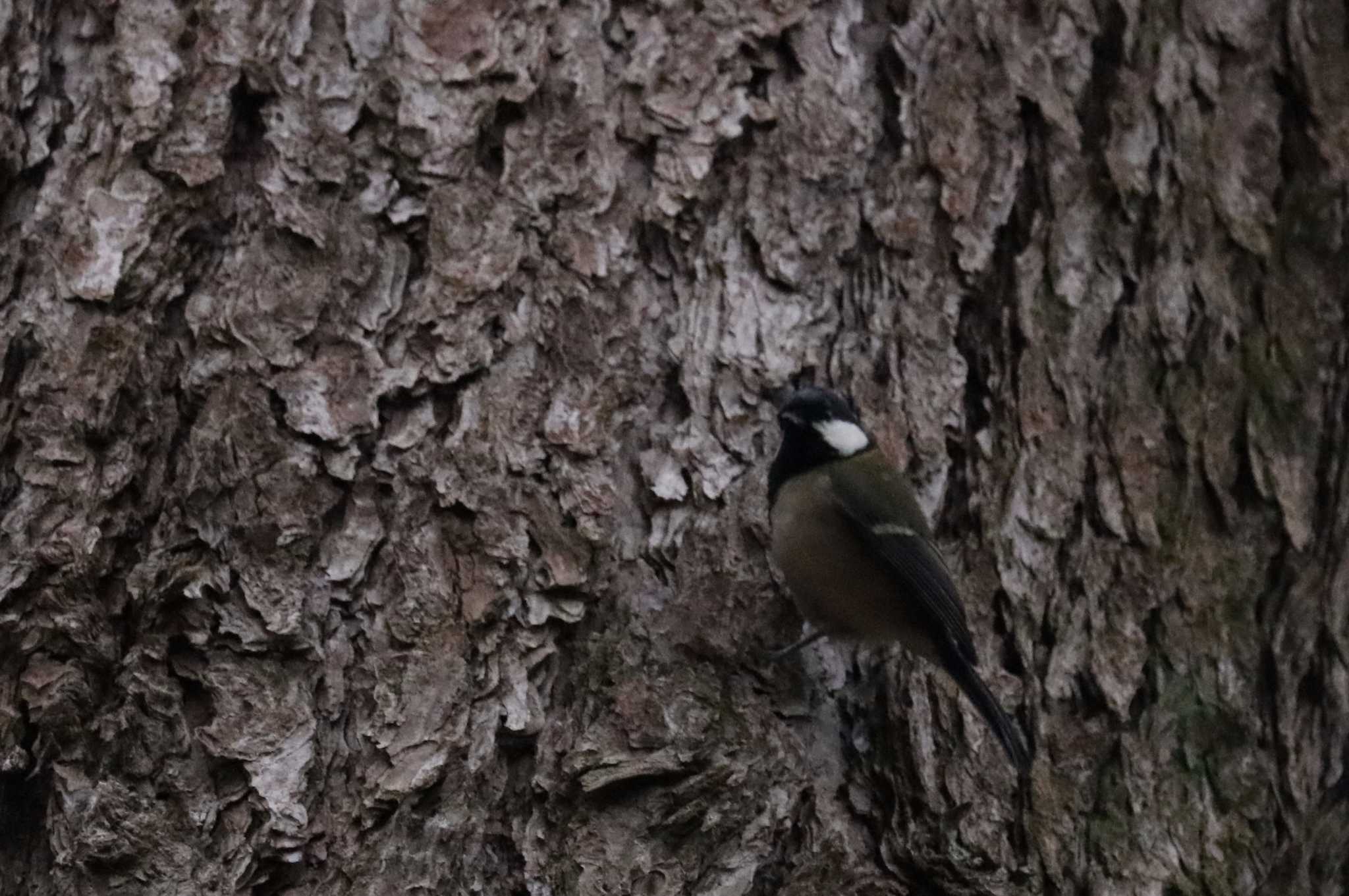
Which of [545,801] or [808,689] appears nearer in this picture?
[545,801]

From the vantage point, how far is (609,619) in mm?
2590

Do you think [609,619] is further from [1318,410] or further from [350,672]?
[1318,410]

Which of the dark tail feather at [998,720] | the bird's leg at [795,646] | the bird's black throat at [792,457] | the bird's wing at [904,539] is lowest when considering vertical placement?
the dark tail feather at [998,720]

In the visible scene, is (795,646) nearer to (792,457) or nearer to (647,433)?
(792,457)

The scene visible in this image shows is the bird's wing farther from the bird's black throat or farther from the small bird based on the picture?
the bird's black throat

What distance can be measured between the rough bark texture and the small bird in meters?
0.05

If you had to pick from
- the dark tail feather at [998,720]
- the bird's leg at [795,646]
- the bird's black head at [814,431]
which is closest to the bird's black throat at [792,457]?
the bird's black head at [814,431]

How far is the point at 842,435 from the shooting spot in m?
2.79

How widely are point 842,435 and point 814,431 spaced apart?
55 millimetres

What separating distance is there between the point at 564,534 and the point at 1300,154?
1596 mm

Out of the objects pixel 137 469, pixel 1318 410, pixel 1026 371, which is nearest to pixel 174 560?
pixel 137 469

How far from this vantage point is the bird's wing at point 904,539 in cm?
271

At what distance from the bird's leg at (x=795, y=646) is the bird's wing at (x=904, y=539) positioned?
208 mm

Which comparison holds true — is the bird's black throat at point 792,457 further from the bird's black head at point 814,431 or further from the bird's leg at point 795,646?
the bird's leg at point 795,646
